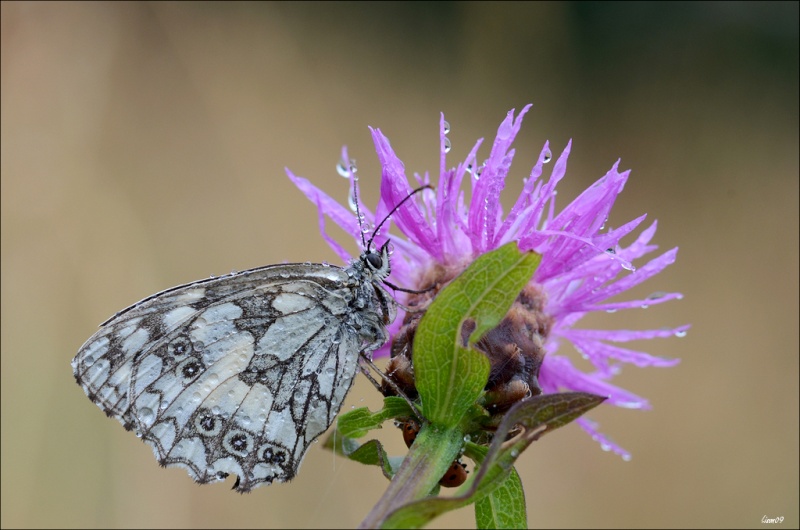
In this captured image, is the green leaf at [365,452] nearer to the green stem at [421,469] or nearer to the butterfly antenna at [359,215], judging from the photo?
the green stem at [421,469]

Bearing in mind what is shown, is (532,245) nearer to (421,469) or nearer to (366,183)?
(421,469)

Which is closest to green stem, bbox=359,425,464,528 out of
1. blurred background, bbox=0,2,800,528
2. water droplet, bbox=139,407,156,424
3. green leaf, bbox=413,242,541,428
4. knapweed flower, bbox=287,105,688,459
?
green leaf, bbox=413,242,541,428

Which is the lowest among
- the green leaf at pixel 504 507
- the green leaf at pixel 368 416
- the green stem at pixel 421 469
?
the green leaf at pixel 504 507

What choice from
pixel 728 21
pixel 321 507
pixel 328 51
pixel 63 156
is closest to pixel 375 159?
pixel 328 51

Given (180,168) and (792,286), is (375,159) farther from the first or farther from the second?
(792,286)

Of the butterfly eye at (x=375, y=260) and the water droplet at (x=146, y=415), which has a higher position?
the butterfly eye at (x=375, y=260)

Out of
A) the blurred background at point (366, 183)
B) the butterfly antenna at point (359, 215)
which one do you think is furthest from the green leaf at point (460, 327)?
the blurred background at point (366, 183)

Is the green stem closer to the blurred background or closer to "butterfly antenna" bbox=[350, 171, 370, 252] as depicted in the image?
"butterfly antenna" bbox=[350, 171, 370, 252]
